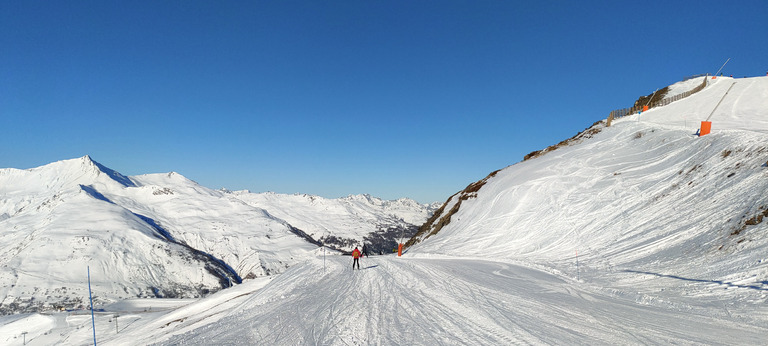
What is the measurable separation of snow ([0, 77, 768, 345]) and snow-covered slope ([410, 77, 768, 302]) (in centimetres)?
11

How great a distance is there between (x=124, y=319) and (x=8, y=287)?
598 ft

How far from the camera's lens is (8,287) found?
163 metres

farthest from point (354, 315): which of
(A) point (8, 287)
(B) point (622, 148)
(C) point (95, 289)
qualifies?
(A) point (8, 287)

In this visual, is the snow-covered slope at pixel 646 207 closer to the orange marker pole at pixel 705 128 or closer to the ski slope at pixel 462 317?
the orange marker pole at pixel 705 128

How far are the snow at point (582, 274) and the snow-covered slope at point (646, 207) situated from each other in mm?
107

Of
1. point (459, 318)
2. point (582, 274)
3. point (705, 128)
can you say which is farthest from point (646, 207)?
point (459, 318)

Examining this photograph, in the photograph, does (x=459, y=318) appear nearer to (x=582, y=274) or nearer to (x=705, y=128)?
(x=582, y=274)

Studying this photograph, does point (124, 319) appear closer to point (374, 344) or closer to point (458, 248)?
point (458, 248)

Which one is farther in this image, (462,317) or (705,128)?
(705,128)

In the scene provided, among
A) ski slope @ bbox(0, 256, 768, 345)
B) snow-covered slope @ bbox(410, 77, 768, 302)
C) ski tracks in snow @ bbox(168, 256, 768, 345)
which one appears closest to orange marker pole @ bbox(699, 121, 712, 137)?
snow-covered slope @ bbox(410, 77, 768, 302)

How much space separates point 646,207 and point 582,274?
1004 cm

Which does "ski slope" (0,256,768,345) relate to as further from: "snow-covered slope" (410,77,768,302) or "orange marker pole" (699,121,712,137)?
"orange marker pole" (699,121,712,137)

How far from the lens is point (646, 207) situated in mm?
23344

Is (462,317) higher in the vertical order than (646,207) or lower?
lower
